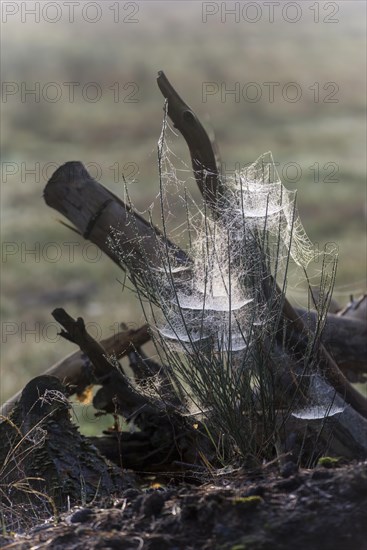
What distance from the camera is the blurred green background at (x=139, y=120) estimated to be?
19.1 metres

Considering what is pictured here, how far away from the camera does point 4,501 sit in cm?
507

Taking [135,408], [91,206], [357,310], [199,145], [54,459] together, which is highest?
[199,145]

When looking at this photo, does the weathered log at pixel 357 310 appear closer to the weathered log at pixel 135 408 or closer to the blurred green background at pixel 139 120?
the weathered log at pixel 135 408

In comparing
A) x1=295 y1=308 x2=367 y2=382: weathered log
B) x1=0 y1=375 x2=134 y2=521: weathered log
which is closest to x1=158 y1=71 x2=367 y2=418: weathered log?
x1=0 y1=375 x2=134 y2=521: weathered log

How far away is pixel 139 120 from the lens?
41781 millimetres

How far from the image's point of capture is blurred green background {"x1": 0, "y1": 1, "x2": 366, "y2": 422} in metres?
19.1

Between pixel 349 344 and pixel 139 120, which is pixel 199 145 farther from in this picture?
pixel 139 120

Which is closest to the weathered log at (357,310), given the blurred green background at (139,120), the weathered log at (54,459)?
the weathered log at (54,459)

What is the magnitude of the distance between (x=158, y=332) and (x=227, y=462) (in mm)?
680

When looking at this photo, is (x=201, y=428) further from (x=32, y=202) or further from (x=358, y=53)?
(x=358, y=53)

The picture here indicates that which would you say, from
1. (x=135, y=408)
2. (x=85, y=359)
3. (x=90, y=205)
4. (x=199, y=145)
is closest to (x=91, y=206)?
(x=90, y=205)

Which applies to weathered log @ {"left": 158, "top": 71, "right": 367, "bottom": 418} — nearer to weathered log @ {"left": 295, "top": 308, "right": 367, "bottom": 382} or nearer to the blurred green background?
weathered log @ {"left": 295, "top": 308, "right": 367, "bottom": 382}

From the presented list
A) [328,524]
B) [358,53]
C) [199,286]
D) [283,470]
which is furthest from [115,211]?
[358,53]

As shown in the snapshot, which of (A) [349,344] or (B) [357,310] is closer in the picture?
(A) [349,344]
